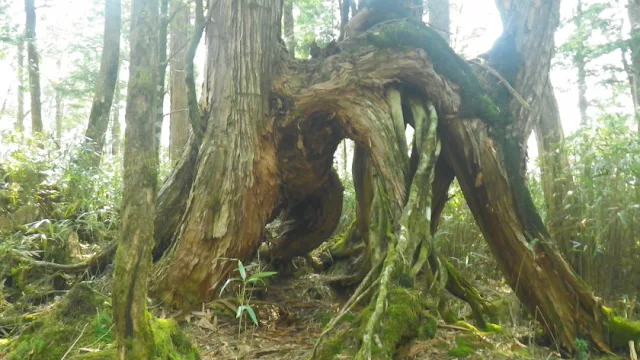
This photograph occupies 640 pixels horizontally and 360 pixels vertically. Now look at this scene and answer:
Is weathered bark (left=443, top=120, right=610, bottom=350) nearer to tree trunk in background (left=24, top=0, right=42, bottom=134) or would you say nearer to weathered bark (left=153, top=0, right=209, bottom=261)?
weathered bark (left=153, top=0, right=209, bottom=261)

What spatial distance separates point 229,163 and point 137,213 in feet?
6.31

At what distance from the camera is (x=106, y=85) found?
7.20 meters

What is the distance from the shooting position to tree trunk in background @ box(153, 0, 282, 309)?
361 centimetres

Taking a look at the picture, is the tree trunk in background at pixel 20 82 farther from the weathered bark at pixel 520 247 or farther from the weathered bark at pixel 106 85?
the weathered bark at pixel 520 247

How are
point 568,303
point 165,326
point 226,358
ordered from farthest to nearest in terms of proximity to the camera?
point 568,303 → point 226,358 → point 165,326

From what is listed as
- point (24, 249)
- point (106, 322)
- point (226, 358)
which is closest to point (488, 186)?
point (226, 358)

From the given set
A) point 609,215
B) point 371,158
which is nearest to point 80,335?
point 371,158

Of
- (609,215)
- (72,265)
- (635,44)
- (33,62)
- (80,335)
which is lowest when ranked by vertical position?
(80,335)

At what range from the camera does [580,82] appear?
1612 cm

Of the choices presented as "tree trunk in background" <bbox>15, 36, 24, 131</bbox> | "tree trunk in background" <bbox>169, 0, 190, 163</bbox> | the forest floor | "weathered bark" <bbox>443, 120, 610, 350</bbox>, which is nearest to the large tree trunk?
"weathered bark" <bbox>443, 120, 610, 350</bbox>

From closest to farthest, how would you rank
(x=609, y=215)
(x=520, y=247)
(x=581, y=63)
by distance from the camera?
(x=520, y=247) < (x=609, y=215) < (x=581, y=63)

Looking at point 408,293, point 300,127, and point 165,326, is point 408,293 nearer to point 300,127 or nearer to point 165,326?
point 165,326

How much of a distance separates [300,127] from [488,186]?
1.62 meters

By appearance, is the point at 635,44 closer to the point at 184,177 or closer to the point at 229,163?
the point at 229,163
